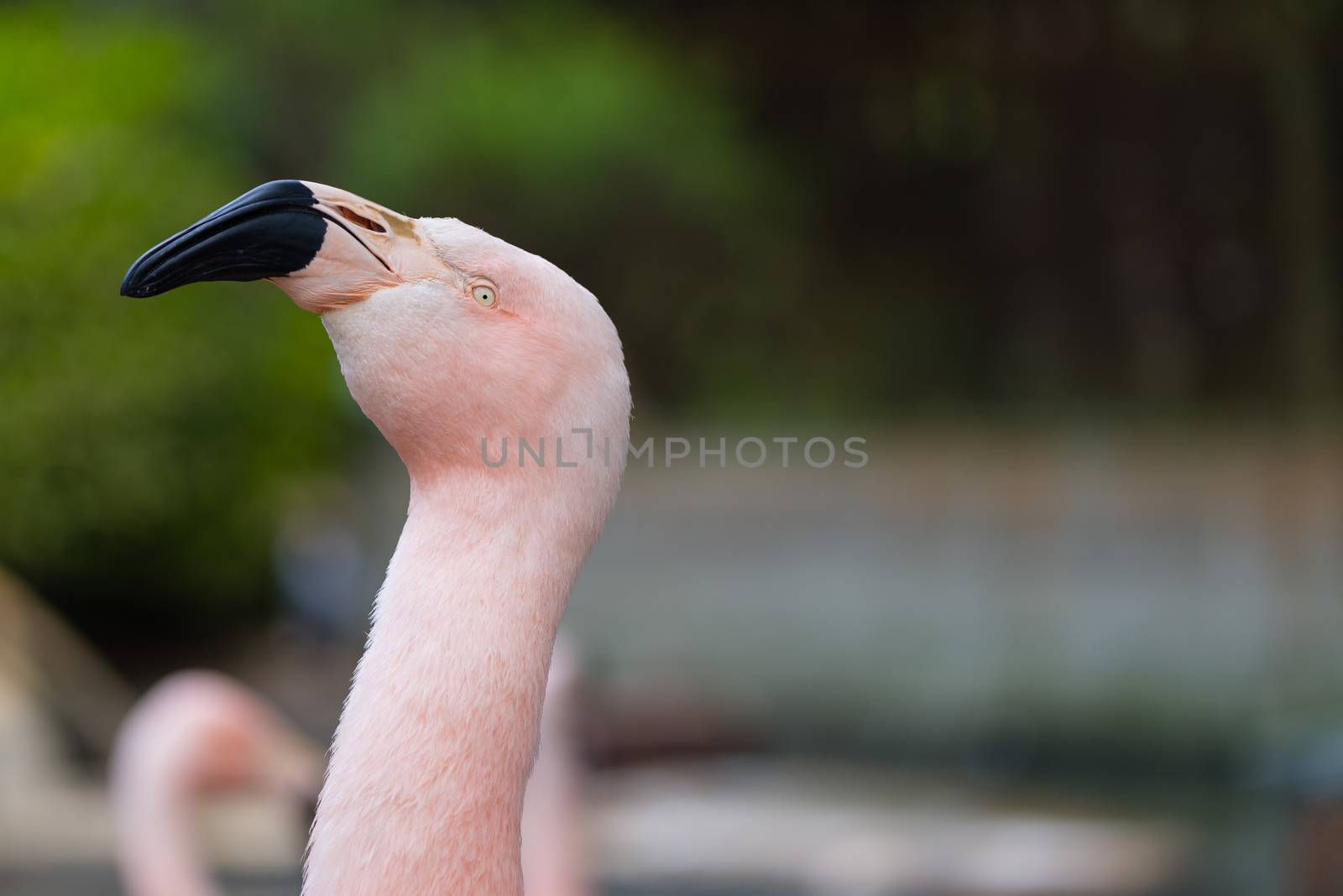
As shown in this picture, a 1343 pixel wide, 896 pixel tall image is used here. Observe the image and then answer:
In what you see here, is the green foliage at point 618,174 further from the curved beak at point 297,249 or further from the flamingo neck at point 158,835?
the curved beak at point 297,249

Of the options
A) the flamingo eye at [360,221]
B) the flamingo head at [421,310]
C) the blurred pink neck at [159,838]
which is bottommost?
the flamingo head at [421,310]

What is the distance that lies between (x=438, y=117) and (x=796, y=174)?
3226mm

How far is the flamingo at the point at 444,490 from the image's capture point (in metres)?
1.15

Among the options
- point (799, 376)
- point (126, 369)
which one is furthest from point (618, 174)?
point (126, 369)

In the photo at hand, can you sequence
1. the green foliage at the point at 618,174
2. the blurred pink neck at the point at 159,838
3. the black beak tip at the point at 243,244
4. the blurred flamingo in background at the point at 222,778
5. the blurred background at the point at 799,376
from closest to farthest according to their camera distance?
the black beak tip at the point at 243,244 → the blurred flamingo in background at the point at 222,778 → the blurred pink neck at the point at 159,838 → the blurred background at the point at 799,376 → the green foliage at the point at 618,174

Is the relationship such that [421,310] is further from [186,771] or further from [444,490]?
[186,771]

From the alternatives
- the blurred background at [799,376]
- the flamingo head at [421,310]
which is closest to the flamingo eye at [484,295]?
the flamingo head at [421,310]

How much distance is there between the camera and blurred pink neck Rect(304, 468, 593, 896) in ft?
3.78

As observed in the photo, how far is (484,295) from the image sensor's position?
1227 mm

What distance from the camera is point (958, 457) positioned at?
1253cm

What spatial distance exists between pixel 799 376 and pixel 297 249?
1179 cm

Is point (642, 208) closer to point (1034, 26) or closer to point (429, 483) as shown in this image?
point (1034, 26)

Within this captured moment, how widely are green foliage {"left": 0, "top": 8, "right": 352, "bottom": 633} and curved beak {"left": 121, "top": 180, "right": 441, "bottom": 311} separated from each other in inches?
344

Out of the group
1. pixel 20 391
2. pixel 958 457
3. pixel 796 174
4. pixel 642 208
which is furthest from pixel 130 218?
pixel 958 457
